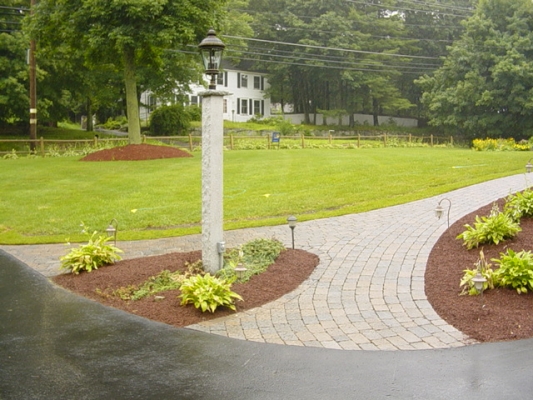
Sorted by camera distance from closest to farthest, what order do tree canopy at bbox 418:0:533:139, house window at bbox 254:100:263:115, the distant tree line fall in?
the distant tree line → tree canopy at bbox 418:0:533:139 → house window at bbox 254:100:263:115

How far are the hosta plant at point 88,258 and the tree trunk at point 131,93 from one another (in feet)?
54.7

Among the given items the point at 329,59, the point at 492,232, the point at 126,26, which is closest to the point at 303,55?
the point at 329,59

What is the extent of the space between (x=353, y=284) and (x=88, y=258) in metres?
3.51

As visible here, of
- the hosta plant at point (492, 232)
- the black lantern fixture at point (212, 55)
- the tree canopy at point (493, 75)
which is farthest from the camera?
the tree canopy at point (493, 75)

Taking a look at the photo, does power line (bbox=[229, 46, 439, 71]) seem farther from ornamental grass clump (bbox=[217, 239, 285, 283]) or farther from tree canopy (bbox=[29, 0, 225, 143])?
ornamental grass clump (bbox=[217, 239, 285, 283])

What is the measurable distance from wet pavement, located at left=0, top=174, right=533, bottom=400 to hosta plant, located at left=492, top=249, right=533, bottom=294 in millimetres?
864

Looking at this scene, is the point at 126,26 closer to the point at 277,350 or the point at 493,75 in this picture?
the point at 277,350

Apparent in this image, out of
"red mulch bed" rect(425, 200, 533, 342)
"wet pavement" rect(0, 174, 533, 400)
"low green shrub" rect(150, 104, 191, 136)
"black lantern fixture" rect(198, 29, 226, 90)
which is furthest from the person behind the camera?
"low green shrub" rect(150, 104, 191, 136)

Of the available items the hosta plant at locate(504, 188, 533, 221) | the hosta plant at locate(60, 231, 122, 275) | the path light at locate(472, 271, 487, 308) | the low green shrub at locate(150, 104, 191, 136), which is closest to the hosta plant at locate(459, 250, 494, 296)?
the path light at locate(472, 271, 487, 308)

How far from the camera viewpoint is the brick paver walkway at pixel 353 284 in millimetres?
5250

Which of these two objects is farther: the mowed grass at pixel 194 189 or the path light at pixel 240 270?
the mowed grass at pixel 194 189

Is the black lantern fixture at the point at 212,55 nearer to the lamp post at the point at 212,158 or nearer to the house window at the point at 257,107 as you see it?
the lamp post at the point at 212,158

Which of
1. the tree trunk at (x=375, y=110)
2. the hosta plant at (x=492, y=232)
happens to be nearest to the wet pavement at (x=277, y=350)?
the hosta plant at (x=492, y=232)

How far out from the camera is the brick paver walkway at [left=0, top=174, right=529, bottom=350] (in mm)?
5250
